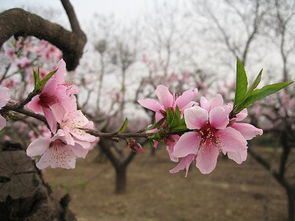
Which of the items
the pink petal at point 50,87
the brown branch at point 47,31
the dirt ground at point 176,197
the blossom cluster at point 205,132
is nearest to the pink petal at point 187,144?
the blossom cluster at point 205,132

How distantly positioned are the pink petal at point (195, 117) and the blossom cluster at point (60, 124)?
262mm

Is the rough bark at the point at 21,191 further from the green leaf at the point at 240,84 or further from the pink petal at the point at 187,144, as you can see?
the green leaf at the point at 240,84

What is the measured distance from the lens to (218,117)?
867mm

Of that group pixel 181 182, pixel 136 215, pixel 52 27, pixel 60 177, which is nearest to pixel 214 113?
Answer: pixel 52 27

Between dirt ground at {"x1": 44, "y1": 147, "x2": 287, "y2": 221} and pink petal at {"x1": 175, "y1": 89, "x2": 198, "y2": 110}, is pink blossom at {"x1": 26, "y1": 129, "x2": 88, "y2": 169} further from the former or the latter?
dirt ground at {"x1": 44, "y1": 147, "x2": 287, "y2": 221}

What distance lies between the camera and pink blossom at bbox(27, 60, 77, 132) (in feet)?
2.73

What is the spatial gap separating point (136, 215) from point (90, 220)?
111 cm

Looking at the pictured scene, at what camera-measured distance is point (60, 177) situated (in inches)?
413

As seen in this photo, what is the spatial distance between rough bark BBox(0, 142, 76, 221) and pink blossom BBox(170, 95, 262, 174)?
3.24ft

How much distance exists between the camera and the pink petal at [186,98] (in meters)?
0.98

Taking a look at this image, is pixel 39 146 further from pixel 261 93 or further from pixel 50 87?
pixel 261 93

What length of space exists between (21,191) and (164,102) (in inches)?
37.8

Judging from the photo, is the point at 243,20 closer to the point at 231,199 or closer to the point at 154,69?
the point at 154,69

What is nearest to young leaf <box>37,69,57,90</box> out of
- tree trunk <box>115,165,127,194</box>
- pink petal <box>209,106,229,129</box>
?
pink petal <box>209,106,229,129</box>
